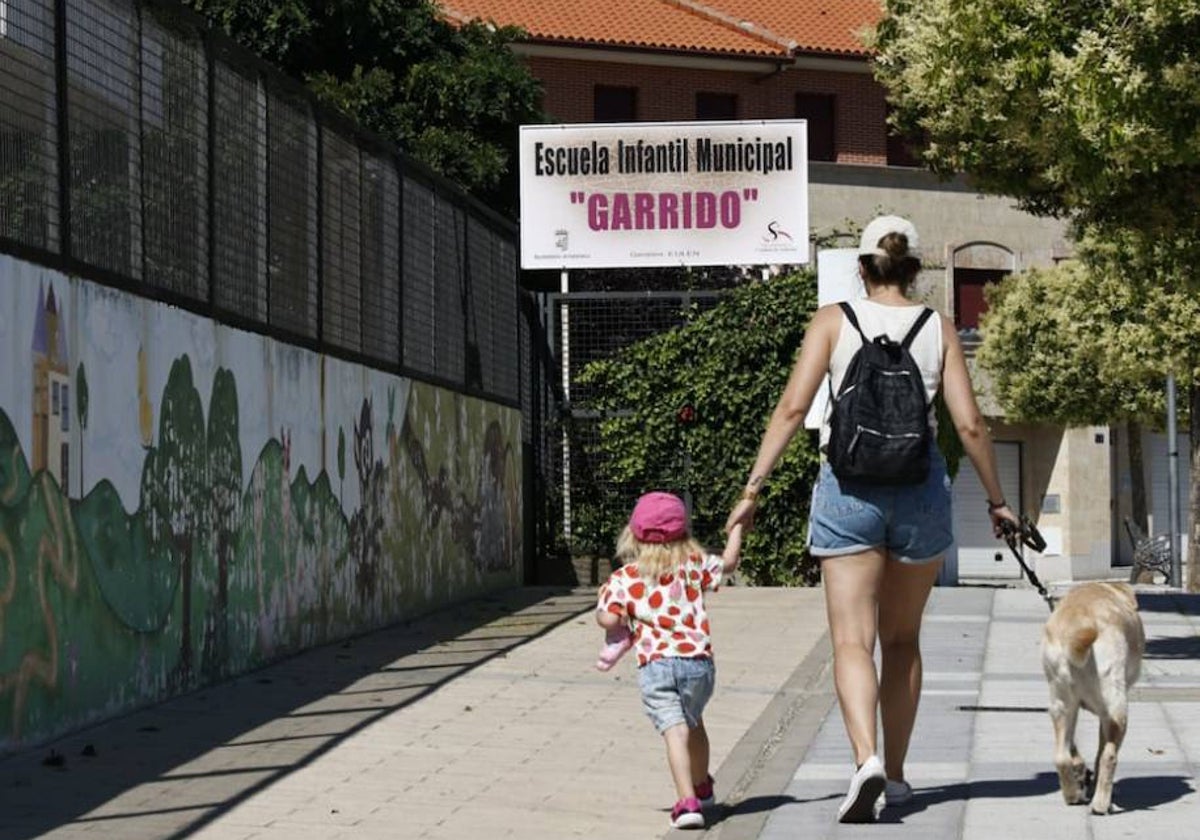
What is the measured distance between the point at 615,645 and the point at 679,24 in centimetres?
4682

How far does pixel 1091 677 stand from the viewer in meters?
8.10

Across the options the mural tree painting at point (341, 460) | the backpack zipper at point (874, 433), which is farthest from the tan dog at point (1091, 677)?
the mural tree painting at point (341, 460)

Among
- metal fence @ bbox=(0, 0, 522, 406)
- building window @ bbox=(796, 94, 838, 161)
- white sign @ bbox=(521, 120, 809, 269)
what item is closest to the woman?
metal fence @ bbox=(0, 0, 522, 406)

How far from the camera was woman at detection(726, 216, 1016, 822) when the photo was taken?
8031 millimetres

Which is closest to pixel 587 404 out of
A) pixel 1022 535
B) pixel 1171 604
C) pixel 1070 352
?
pixel 1171 604

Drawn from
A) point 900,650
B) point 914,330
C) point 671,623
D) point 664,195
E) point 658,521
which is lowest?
point 900,650

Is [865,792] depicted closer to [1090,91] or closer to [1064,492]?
[1090,91]

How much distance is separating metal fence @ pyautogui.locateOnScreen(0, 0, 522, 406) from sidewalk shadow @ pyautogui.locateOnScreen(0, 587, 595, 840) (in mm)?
2155

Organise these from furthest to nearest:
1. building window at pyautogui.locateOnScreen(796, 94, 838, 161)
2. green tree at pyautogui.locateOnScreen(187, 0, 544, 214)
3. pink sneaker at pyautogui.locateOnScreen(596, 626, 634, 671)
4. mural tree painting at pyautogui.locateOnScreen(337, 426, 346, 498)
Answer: building window at pyautogui.locateOnScreen(796, 94, 838, 161) → green tree at pyautogui.locateOnScreen(187, 0, 544, 214) → mural tree painting at pyautogui.locateOnScreen(337, 426, 346, 498) → pink sneaker at pyautogui.locateOnScreen(596, 626, 634, 671)

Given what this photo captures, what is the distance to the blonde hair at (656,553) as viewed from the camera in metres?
8.32

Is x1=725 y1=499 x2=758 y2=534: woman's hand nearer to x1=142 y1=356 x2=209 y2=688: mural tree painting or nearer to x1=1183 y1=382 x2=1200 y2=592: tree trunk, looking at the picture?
Result: x1=142 y1=356 x2=209 y2=688: mural tree painting

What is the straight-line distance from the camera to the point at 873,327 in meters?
8.20

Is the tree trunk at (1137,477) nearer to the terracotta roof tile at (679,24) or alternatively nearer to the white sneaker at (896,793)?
the terracotta roof tile at (679,24)

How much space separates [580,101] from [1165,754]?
144 feet
